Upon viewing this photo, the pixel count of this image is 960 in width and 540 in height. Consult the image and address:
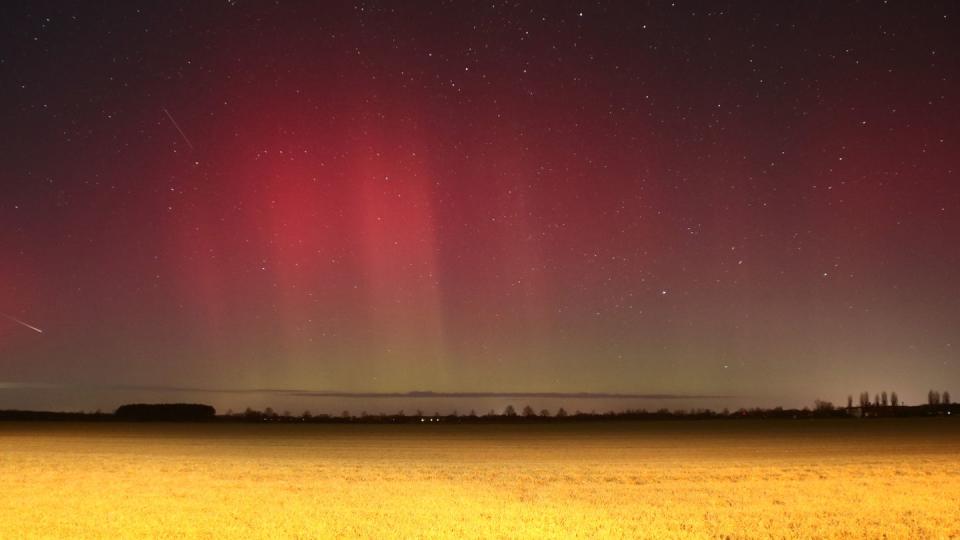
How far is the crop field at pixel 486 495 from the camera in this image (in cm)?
2002

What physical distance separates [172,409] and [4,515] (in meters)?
168

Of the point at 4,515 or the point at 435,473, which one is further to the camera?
the point at 435,473

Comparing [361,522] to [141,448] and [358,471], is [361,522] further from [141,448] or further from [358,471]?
[141,448]

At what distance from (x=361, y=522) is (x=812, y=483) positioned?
16.8 m

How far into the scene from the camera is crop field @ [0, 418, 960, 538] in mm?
20016

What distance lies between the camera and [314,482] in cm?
3167

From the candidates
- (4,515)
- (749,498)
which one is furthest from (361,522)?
(749,498)

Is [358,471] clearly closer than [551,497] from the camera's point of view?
No

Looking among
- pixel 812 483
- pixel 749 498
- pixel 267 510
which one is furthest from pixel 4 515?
pixel 812 483

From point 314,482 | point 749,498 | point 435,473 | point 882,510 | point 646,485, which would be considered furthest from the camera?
point 435,473

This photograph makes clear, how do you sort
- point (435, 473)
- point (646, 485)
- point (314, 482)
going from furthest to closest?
point (435, 473) → point (314, 482) → point (646, 485)

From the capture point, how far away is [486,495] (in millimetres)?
27219

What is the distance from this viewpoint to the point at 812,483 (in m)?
29.9

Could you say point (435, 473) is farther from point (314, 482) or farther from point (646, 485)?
point (646, 485)
